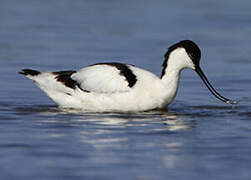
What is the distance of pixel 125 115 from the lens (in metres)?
11.0

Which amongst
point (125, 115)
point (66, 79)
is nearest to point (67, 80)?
point (66, 79)

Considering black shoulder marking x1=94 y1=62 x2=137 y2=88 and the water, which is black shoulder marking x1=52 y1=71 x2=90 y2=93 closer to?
the water

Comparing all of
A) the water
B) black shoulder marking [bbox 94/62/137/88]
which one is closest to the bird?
black shoulder marking [bbox 94/62/137/88]

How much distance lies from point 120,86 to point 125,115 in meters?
0.39

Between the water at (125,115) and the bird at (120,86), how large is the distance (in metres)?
0.23

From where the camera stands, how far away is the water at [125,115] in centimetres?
829

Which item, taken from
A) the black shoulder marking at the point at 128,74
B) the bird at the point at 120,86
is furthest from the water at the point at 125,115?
the black shoulder marking at the point at 128,74

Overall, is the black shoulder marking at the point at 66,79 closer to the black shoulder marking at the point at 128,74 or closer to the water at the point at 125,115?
the water at the point at 125,115

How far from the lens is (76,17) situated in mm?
18938

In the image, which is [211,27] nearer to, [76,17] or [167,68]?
[76,17]

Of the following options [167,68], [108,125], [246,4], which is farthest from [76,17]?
[108,125]

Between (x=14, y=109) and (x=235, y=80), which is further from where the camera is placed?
(x=235, y=80)

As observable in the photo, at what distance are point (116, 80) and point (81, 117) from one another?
0.73 metres

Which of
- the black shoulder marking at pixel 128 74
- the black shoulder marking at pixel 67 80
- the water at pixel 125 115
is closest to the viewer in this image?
the water at pixel 125 115
